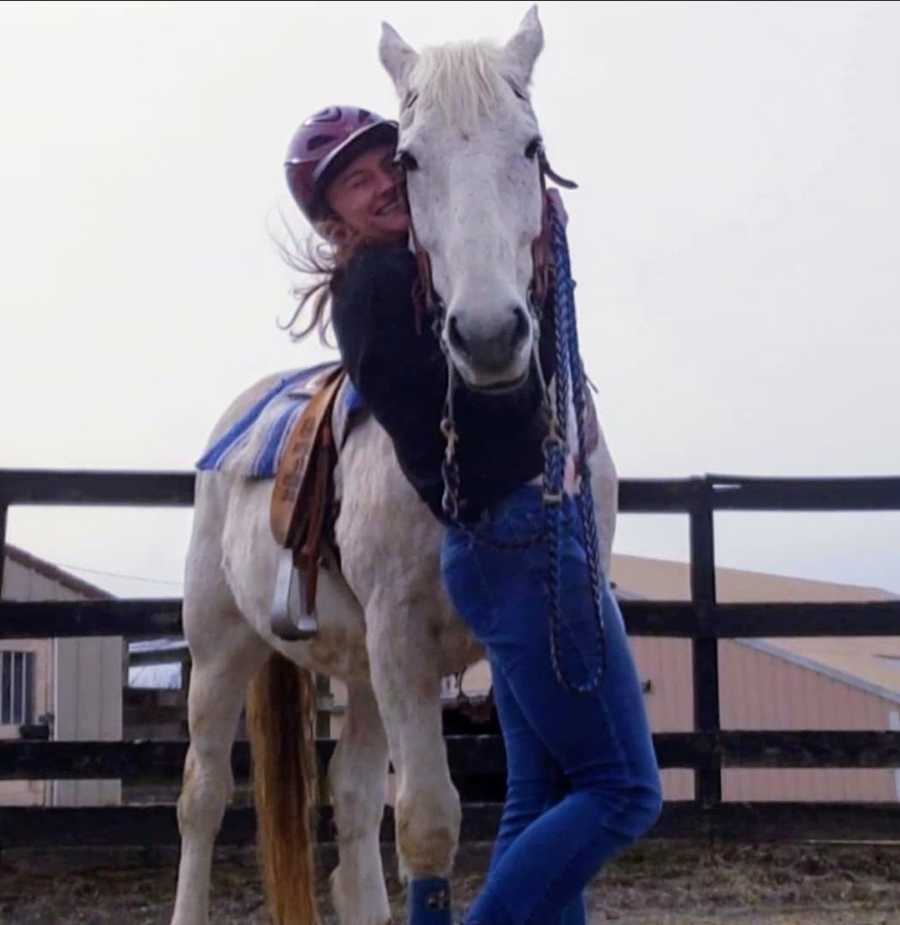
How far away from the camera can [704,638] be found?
5715 millimetres

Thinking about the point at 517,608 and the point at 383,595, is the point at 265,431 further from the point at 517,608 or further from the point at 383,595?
the point at 517,608

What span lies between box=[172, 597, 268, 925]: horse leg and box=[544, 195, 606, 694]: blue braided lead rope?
1.87m

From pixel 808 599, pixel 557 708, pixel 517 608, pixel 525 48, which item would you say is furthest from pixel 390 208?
pixel 808 599

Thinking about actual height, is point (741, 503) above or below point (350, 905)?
above

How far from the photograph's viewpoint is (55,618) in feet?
18.2

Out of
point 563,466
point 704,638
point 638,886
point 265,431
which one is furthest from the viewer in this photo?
point 704,638

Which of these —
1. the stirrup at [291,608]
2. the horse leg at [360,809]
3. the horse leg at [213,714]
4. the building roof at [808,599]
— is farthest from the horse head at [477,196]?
the building roof at [808,599]

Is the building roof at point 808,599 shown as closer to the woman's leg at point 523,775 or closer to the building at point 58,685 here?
the building at point 58,685

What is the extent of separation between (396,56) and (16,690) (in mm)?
12963

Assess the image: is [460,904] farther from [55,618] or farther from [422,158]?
[422,158]

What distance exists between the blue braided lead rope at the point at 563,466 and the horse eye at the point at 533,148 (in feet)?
0.43

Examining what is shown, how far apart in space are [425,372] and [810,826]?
359 cm

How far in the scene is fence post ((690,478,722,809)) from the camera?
563 centimetres

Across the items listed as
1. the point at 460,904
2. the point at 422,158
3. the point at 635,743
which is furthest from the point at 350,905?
the point at 422,158
